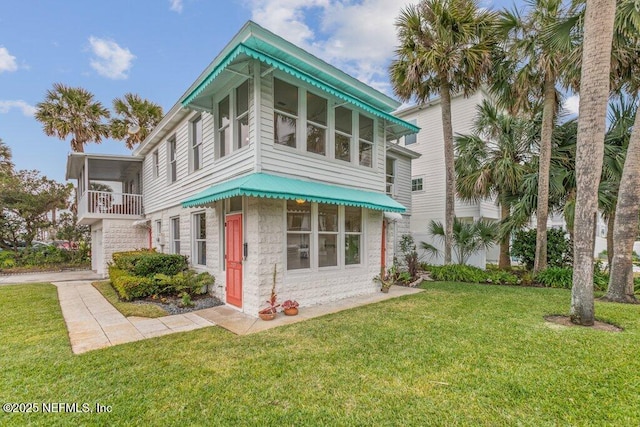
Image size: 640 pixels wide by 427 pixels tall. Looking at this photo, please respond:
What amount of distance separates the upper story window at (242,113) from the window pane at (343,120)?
278 cm

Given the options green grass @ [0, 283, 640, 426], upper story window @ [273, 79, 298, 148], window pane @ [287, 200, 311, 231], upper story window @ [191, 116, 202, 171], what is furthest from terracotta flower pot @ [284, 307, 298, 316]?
upper story window @ [191, 116, 202, 171]

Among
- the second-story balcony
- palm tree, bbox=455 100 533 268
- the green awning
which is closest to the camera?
the green awning

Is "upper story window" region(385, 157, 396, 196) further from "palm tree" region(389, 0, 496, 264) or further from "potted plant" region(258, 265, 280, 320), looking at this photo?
"potted plant" region(258, 265, 280, 320)

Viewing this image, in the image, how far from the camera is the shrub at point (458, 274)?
11.7 metres

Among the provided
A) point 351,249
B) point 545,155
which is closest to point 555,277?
point 545,155

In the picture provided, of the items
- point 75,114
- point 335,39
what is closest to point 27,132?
point 75,114

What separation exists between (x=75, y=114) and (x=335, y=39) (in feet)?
54.4

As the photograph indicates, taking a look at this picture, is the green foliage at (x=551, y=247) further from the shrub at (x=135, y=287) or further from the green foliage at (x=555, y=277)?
the shrub at (x=135, y=287)

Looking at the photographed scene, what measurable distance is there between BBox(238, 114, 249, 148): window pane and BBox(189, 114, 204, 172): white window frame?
8.02 ft

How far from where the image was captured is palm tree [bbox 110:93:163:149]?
774 inches

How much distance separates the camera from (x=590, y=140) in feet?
19.5

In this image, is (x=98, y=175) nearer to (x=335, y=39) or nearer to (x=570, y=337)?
(x=335, y=39)

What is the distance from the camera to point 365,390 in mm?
3670

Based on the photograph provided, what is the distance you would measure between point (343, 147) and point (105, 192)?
12293 mm
